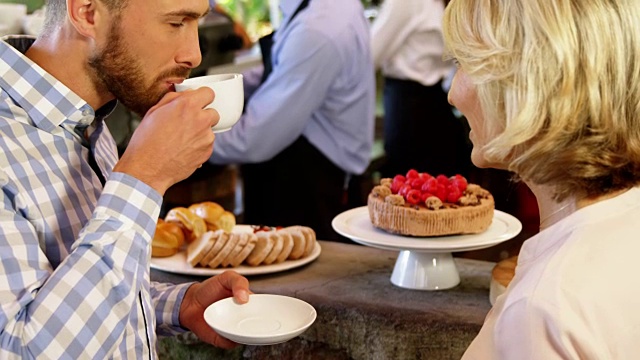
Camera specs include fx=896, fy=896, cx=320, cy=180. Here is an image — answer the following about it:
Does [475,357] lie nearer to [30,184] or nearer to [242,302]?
[242,302]

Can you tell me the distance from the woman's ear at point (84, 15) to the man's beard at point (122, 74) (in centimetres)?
→ 4

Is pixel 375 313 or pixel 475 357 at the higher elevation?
pixel 475 357

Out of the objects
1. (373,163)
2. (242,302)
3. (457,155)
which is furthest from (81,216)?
(373,163)

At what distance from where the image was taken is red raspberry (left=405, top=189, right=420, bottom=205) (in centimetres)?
244

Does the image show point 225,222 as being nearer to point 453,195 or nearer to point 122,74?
point 453,195

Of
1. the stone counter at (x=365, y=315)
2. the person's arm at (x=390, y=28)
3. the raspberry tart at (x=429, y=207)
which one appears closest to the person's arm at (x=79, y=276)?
the stone counter at (x=365, y=315)

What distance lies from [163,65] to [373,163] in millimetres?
4010

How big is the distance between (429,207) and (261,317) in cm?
73

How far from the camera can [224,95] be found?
71.4 inches

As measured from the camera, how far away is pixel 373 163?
5789 mm

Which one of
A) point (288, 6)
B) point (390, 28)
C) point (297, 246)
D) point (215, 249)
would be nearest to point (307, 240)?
point (297, 246)

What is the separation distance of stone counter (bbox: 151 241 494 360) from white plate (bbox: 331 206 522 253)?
0.11 meters

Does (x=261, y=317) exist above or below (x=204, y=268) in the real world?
above

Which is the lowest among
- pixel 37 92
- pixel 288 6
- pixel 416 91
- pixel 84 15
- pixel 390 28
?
pixel 416 91
